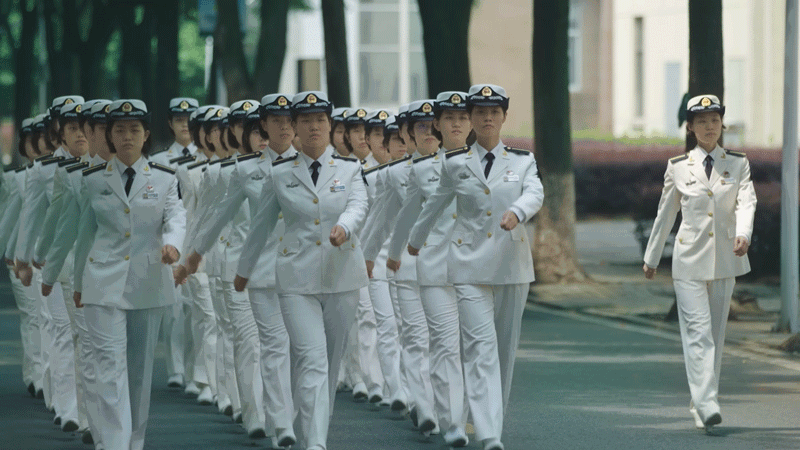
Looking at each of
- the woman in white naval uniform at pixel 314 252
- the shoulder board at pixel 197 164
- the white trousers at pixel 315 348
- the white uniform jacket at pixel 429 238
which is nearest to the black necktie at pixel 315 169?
the woman in white naval uniform at pixel 314 252

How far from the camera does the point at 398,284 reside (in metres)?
10.9

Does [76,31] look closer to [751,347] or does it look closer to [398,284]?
[751,347]

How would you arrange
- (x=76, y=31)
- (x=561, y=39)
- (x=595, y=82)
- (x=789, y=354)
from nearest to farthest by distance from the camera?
(x=789, y=354)
(x=561, y=39)
(x=76, y=31)
(x=595, y=82)

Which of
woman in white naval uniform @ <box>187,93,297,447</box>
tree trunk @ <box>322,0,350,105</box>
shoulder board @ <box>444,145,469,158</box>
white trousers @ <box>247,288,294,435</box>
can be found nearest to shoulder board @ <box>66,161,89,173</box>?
woman in white naval uniform @ <box>187,93,297,447</box>

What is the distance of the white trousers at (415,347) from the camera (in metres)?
10.4

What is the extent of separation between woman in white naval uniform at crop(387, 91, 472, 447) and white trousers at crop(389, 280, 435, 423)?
39cm

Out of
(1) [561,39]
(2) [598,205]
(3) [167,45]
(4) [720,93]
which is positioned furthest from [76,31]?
(4) [720,93]

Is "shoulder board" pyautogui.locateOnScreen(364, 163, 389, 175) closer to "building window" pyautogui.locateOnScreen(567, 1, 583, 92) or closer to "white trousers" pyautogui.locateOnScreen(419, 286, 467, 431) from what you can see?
"white trousers" pyautogui.locateOnScreen(419, 286, 467, 431)

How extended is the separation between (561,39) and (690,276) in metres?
11.4

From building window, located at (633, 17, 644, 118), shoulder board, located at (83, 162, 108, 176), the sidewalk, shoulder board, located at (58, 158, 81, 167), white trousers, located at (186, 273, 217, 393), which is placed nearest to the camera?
shoulder board, located at (83, 162, 108, 176)

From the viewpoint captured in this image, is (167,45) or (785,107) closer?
(785,107)

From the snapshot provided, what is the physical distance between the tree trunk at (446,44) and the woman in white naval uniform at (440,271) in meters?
10.5

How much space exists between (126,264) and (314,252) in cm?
102

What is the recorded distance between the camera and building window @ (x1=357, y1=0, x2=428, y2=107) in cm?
6388
